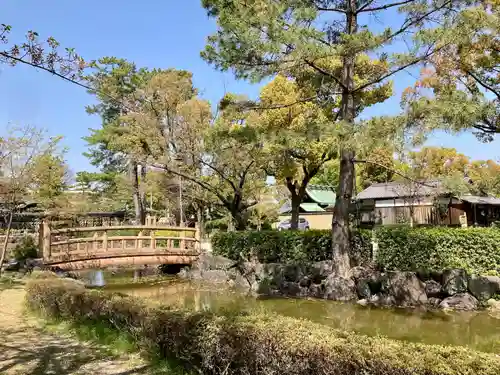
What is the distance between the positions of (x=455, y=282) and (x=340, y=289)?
2482mm

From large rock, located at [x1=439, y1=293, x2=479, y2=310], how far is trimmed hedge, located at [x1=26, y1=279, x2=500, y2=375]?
21.2 feet

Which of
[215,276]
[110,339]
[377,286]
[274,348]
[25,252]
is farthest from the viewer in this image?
[25,252]

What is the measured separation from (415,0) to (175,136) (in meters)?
10.0

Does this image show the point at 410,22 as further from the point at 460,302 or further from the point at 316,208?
the point at 316,208

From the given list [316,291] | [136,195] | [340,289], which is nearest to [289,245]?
[316,291]

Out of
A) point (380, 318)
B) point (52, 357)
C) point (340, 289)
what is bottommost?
point (380, 318)

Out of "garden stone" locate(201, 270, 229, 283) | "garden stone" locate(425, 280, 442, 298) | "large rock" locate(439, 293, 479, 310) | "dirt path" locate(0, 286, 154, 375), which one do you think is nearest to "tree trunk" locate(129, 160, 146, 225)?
"garden stone" locate(201, 270, 229, 283)

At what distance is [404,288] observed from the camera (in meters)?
9.56

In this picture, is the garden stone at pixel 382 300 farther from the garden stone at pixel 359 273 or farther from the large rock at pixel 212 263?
the large rock at pixel 212 263

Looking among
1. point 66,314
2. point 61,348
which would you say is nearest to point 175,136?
point 66,314

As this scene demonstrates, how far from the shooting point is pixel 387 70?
9055 millimetres

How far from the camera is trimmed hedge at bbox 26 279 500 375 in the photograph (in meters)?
2.92

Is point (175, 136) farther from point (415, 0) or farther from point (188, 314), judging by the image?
point (188, 314)

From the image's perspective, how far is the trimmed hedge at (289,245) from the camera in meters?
11.5
